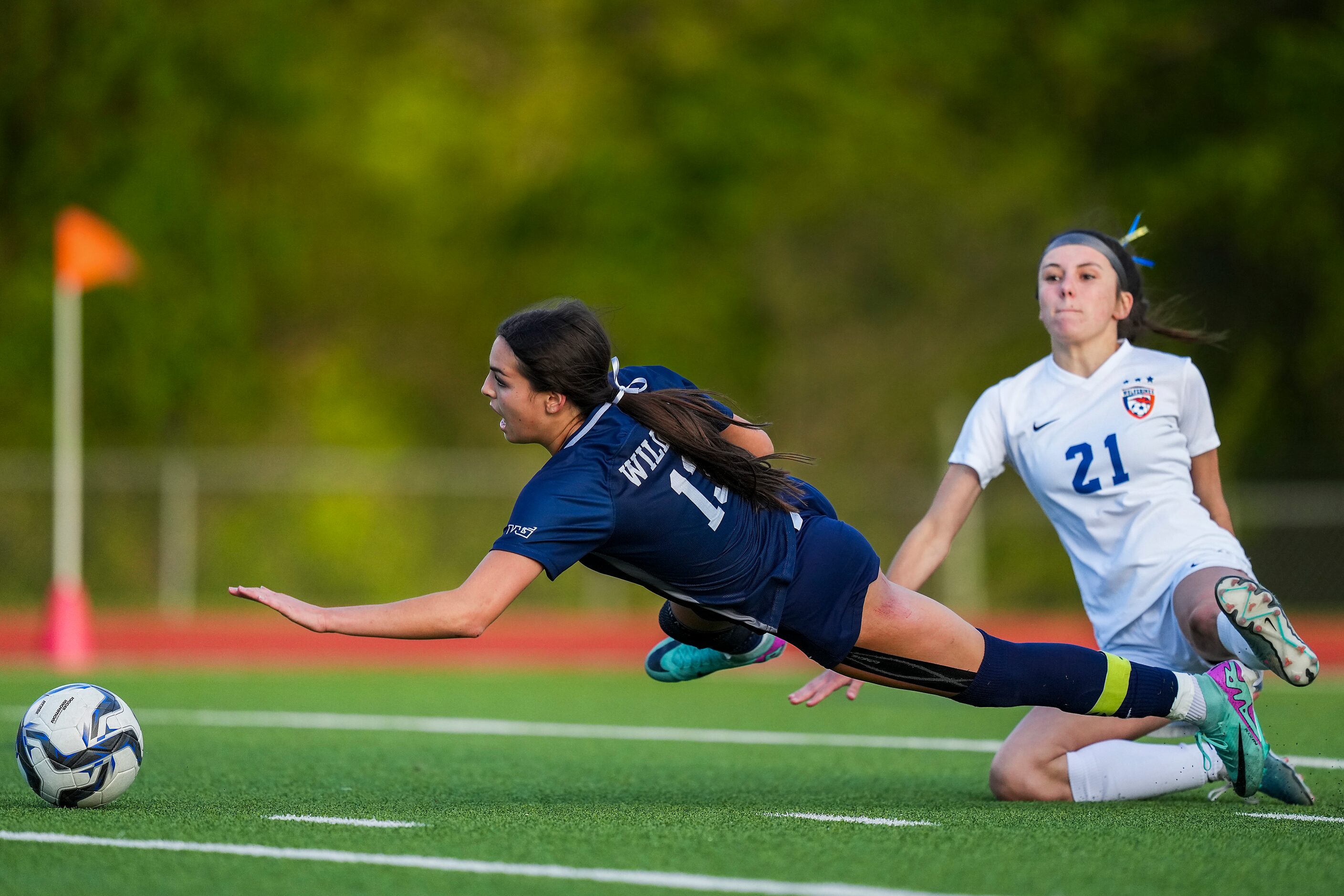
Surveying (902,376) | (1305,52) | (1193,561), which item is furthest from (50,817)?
(1305,52)

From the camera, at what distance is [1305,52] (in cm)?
2016

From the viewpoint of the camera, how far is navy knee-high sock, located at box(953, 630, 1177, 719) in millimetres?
4559

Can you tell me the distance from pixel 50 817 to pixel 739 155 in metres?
19.9

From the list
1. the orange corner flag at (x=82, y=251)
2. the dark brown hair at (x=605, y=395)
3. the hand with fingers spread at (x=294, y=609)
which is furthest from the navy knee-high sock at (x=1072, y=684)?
the orange corner flag at (x=82, y=251)

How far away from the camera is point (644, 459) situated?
168 inches

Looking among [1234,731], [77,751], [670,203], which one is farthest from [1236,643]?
[670,203]

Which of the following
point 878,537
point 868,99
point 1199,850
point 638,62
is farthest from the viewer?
point 638,62

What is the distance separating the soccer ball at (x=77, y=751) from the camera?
14.9 ft

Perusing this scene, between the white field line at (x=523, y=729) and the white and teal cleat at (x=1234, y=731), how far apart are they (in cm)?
211

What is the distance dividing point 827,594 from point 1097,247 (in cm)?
175

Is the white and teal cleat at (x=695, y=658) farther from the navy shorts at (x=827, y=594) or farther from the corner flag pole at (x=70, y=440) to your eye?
the corner flag pole at (x=70, y=440)

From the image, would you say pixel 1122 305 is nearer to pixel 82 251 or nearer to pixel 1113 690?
pixel 1113 690

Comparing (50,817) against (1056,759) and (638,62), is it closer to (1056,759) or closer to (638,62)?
(1056,759)

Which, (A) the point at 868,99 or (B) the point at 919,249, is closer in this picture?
→ (B) the point at 919,249
